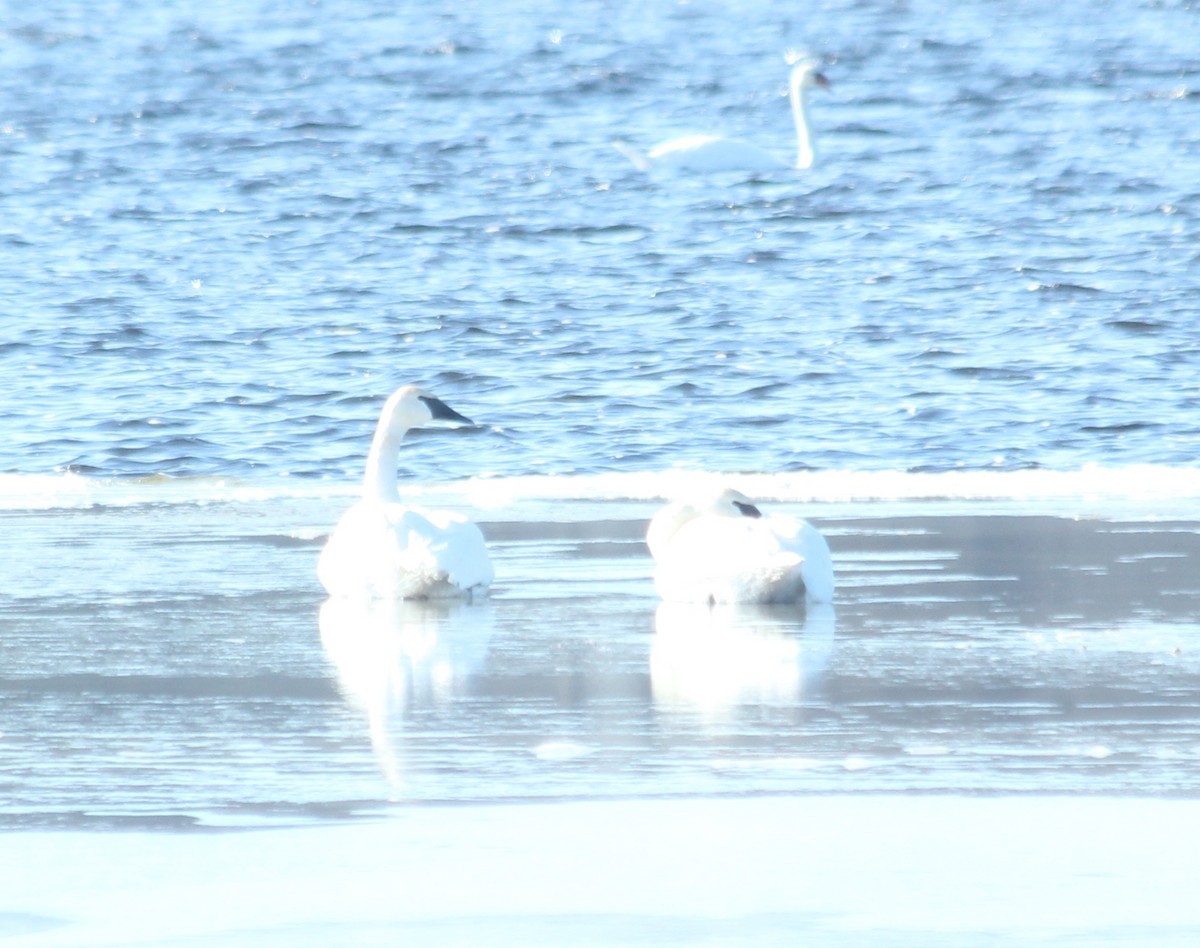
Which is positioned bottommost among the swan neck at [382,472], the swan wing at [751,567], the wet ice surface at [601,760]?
the wet ice surface at [601,760]

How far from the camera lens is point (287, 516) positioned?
1099cm

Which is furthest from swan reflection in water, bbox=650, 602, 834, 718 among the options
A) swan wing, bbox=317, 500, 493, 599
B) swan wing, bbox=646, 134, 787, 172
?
swan wing, bbox=646, 134, 787, 172

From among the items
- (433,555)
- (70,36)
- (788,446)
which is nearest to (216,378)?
(788,446)

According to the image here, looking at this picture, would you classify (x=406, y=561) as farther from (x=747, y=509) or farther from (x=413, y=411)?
(x=413, y=411)

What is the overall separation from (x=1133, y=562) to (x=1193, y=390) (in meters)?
7.56

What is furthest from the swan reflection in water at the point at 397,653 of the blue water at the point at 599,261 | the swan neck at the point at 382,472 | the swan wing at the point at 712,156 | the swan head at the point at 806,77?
the swan head at the point at 806,77

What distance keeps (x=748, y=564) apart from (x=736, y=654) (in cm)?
96

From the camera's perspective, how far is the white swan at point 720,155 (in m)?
28.4

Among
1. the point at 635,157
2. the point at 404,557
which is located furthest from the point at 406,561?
the point at 635,157

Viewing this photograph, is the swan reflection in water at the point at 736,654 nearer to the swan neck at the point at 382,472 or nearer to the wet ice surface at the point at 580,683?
the wet ice surface at the point at 580,683

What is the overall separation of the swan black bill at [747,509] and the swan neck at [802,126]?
71.0ft

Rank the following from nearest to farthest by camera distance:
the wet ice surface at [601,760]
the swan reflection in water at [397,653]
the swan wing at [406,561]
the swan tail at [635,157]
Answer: the wet ice surface at [601,760], the swan reflection in water at [397,653], the swan wing at [406,561], the swan tail at [635,157]

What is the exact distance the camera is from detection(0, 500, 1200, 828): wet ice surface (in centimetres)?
548

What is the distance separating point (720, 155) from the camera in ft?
94.1
